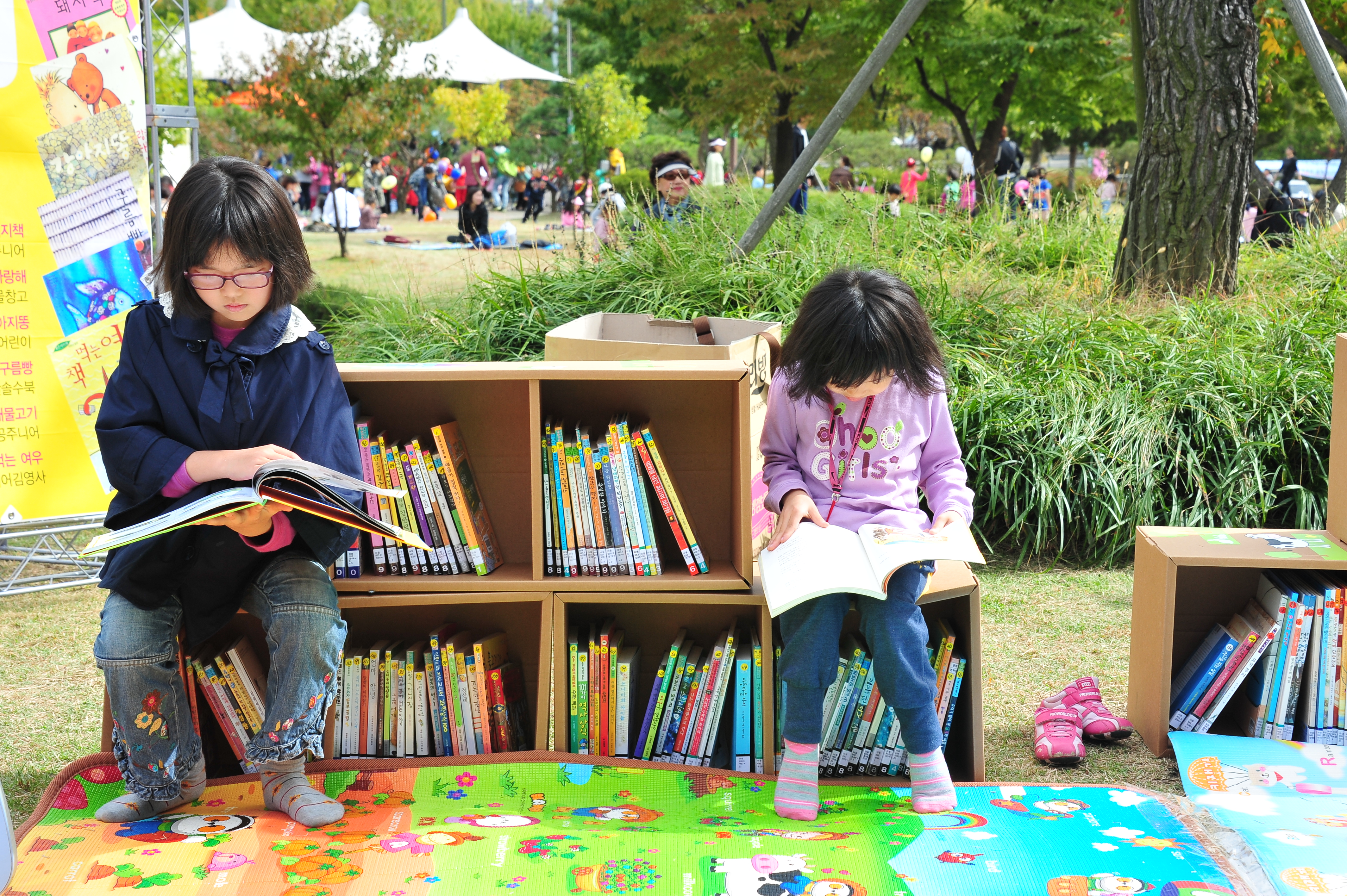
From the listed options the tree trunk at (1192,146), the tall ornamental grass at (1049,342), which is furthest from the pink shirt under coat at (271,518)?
the tree trunk at (1192,146)

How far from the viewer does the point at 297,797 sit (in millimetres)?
2295

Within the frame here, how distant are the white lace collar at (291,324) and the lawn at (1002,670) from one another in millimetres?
1213

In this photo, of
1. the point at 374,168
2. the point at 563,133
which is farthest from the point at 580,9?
the point at 563,133

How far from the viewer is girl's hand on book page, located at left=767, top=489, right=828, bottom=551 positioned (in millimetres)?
2426

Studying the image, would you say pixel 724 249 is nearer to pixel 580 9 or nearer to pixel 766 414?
pixel 766 414

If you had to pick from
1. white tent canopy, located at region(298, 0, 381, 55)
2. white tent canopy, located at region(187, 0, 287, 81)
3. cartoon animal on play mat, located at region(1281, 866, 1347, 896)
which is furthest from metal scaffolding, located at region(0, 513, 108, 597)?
white tent canopy, located at region(187, 0, 287, 81)

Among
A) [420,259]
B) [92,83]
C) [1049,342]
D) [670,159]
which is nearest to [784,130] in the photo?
[420,259]

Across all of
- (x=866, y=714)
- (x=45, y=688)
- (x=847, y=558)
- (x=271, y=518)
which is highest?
(x=271, y=518)

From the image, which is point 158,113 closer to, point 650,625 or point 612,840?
point 650,625

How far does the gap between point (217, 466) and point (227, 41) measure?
1815cm

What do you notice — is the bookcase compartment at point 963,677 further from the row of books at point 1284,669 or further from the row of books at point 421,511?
the row of books at point 421,511

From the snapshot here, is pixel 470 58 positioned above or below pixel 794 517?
above

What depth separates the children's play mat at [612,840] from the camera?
199cm

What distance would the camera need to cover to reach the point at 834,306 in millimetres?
2381
